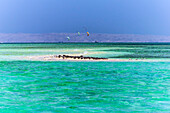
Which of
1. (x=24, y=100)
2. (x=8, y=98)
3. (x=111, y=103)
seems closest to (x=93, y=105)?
(x=111, y=103)

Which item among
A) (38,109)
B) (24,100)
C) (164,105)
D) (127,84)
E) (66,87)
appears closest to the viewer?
(38,109)

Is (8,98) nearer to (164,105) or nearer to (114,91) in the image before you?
(114,91)

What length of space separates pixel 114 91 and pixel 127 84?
3.20 metres

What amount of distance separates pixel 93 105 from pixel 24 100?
3567mm

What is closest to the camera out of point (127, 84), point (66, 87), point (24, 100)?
point (24, 100)

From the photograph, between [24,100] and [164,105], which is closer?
[164,105]

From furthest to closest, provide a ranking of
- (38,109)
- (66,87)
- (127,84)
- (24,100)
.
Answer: (127,84), (66,87), (24,100), (38,109)

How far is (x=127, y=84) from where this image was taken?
21.9 m

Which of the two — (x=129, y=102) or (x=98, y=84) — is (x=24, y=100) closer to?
(x=129, y=102)

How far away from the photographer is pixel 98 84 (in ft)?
71.7

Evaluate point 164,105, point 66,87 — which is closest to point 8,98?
point 66,87

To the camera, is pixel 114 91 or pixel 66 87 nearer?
pixel 114 91

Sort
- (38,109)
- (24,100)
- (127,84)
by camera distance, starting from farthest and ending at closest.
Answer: (127,84), (24,100), (38,109)

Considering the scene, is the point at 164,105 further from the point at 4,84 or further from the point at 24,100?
the point at 4,84
